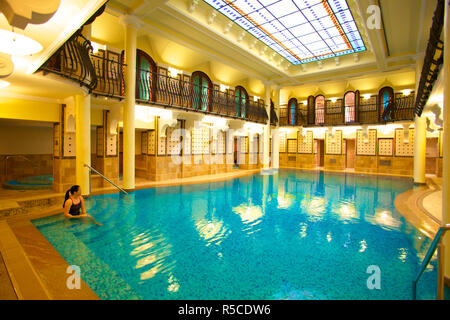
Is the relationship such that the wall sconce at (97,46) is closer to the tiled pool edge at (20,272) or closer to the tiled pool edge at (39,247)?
the tiled pool edge at (39,247)

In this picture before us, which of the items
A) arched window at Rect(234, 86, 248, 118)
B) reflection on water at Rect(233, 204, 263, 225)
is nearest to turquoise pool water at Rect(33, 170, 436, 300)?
reflection on water at Rect(233, 204, 263, 225)

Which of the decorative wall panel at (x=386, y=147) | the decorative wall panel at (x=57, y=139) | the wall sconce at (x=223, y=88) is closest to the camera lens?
the decorative wall panel at (x=57, y=139)

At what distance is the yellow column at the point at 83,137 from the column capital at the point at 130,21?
318 centimetres

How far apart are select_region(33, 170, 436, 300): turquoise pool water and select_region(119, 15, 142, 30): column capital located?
6.26 m

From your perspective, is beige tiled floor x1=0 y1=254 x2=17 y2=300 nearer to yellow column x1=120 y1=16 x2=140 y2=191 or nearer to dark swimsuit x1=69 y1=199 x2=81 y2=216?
dark swimsuit x1=69 y1=199 x2=81 y2=216

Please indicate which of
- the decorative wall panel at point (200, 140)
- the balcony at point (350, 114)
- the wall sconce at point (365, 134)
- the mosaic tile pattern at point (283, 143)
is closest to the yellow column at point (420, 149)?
the balcony at point (350, 114)

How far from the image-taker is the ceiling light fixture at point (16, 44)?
3.04 meters

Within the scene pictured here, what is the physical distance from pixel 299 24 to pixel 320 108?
377 inches

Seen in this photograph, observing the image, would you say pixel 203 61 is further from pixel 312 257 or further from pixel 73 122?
pixel 312 257

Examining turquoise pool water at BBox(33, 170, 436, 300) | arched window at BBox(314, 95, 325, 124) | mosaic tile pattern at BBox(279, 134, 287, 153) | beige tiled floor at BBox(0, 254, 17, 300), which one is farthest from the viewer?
mosaic tile pattern at BBox(279, 134, 287, 153)

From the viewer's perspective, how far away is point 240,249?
4043 mm

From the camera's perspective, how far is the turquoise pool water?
289cm

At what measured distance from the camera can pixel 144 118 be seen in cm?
1047
